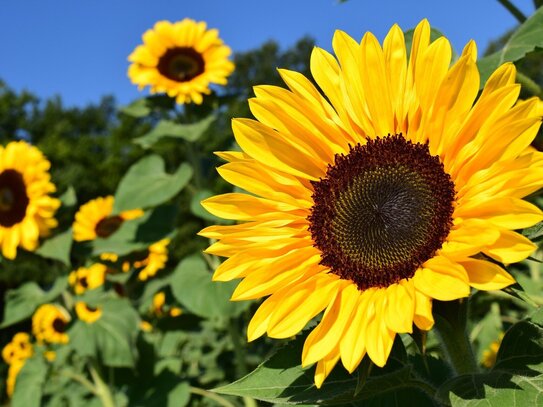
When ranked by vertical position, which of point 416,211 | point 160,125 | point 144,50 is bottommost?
point 416,211

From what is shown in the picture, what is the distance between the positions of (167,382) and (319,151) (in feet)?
8.31

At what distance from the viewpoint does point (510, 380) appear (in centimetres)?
114

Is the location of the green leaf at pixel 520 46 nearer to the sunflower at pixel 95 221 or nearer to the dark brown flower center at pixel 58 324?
the sunflower at pixel 95 221

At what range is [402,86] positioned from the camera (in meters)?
1.25

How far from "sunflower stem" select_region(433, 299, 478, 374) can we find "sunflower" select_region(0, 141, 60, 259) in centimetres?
272

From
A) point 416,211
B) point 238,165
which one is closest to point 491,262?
point 416,211

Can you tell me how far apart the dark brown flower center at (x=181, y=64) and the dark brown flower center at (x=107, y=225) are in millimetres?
1309

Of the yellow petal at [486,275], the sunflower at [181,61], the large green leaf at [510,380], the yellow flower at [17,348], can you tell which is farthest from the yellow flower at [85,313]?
the yellow flower at [17,348]

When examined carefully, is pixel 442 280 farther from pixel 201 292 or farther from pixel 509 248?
pixel 201 292

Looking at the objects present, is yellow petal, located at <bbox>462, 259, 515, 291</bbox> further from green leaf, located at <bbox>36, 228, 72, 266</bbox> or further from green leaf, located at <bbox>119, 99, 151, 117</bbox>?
green leaf, located at <bbox>119, 99, 151, 117</bbox>

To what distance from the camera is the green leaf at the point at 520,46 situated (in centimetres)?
156

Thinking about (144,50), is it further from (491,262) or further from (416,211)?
(491,262)

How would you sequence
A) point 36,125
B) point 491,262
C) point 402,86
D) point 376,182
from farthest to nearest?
1. point 36,125
2. point 376,182
3. point 402,86
4. point 491,262

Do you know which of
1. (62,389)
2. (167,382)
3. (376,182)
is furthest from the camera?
(62,389)
